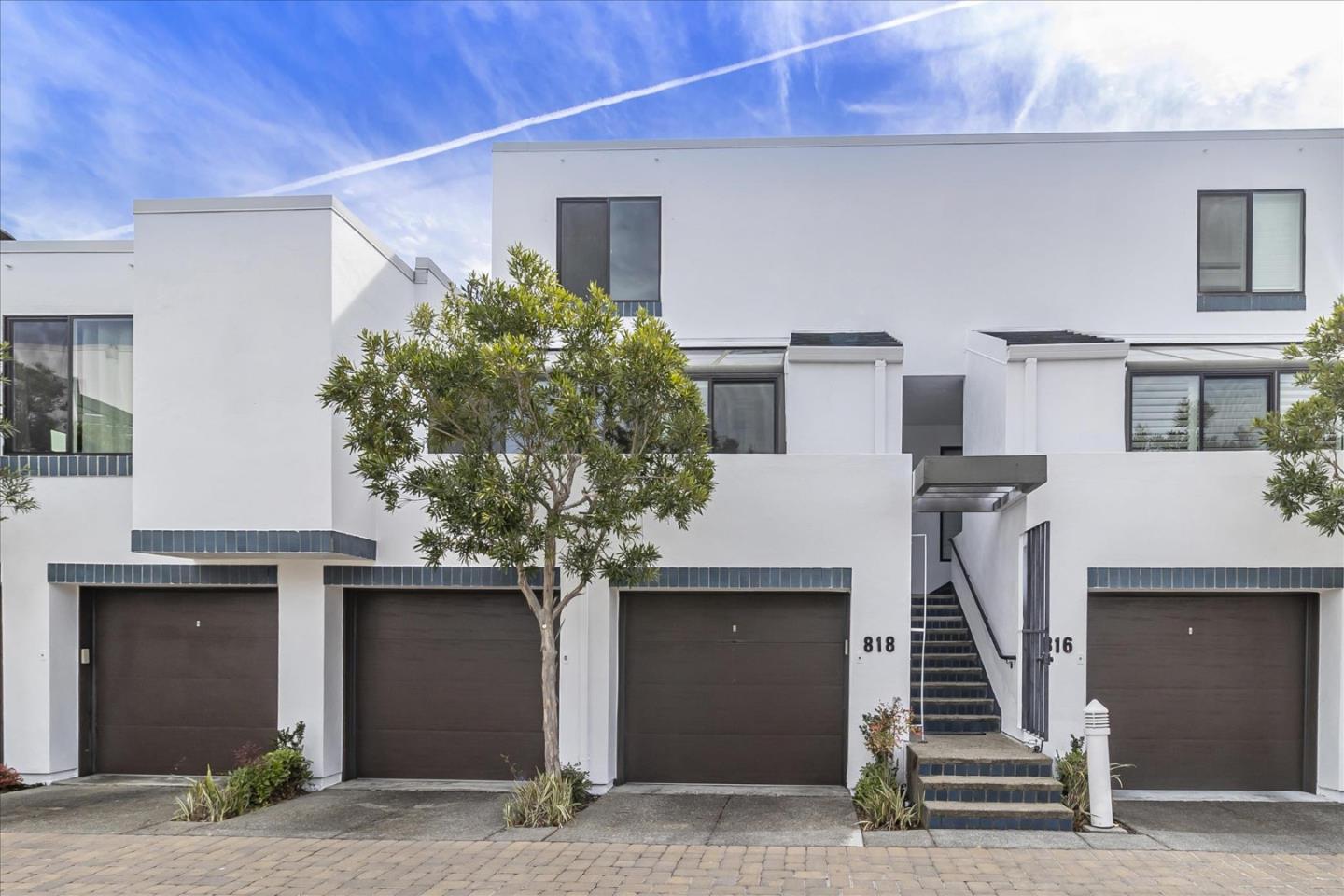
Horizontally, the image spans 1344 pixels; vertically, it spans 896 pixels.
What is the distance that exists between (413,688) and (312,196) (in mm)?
5790

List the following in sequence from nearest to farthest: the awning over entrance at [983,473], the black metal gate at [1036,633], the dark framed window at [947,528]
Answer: the awning over entrance at [983,473], the black metal gate at [1036,633], the dark framed window at [947,528]

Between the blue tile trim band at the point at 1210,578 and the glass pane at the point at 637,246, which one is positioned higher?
the glass pane at the point at 637,246

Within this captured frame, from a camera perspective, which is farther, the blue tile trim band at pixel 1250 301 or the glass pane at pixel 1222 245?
the glass pane at pixel 1222 245

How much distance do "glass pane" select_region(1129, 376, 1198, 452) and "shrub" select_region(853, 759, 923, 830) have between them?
224 inches

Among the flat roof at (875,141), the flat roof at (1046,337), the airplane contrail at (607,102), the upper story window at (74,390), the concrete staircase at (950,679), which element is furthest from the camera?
the airplane contrail at (607,102)

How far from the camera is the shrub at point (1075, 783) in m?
8.92

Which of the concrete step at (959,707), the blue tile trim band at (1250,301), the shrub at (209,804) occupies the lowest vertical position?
the shrub at (209,804)

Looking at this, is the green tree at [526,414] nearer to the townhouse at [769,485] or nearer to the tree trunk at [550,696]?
the tree trunk at [550,696]

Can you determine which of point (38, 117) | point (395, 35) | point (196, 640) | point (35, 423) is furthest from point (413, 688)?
point (38, 117)

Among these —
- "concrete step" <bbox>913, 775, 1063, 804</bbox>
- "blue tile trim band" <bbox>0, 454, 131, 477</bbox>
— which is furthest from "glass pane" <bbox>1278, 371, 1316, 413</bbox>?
"blue tile trim band" <bbox>0, 454, 131, 477</bbox>

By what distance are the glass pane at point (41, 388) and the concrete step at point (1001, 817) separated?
10942mm

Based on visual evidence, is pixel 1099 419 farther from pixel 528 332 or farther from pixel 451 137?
pixel 451 137

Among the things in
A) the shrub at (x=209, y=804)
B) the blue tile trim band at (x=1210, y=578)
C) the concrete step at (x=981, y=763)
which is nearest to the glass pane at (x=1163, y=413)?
the blue tile trim band at (x=1210, y=578)

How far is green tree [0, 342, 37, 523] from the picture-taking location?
36.1 ft
